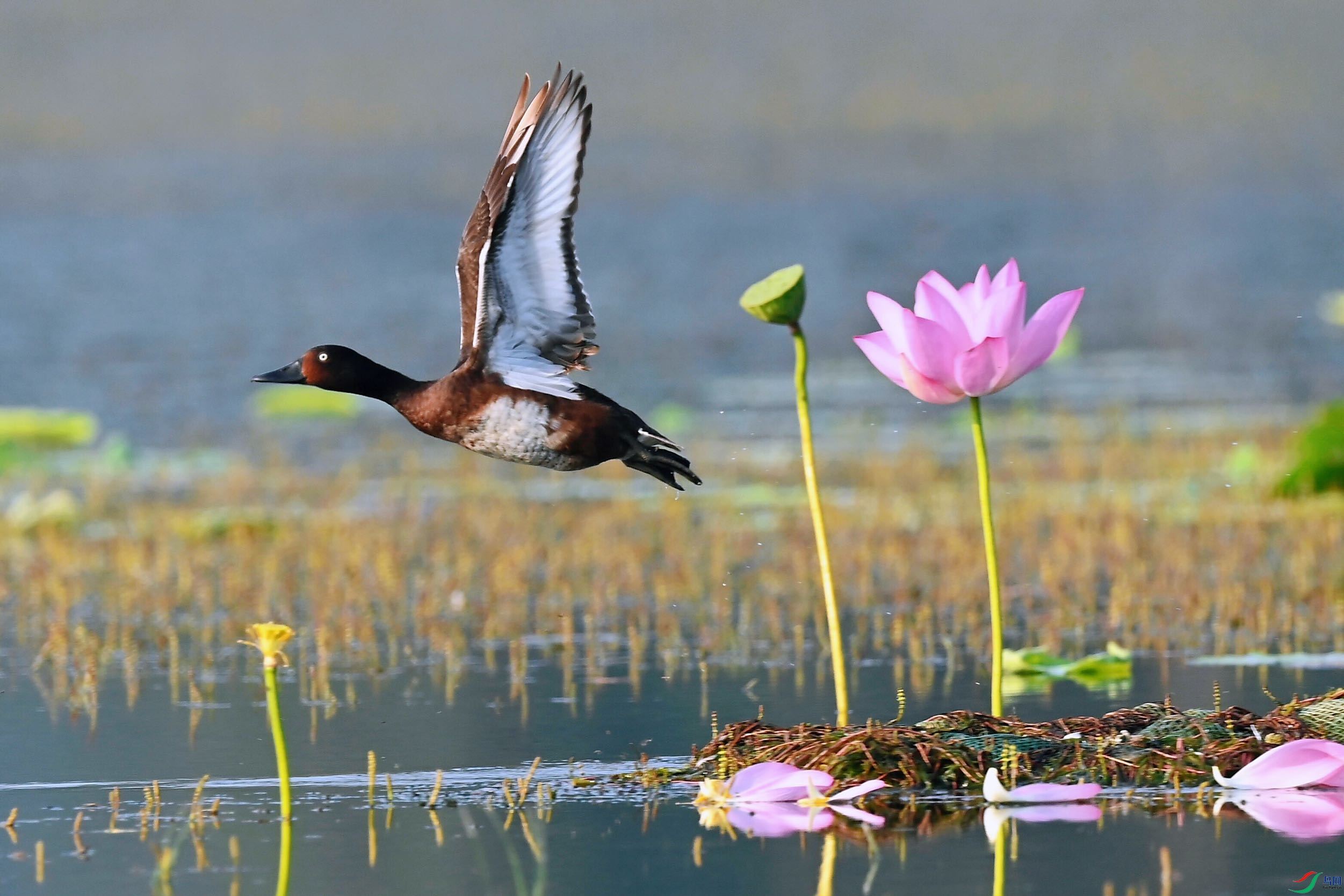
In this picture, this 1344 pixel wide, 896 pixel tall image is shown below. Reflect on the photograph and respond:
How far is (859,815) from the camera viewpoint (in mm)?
6637

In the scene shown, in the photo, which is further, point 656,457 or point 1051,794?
point 656,457

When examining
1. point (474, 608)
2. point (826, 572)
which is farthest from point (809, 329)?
point (826, 572)

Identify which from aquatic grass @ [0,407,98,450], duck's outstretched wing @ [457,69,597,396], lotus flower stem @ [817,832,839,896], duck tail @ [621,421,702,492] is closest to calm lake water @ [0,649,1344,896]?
lotus flower stem @ [817,832,839,896]

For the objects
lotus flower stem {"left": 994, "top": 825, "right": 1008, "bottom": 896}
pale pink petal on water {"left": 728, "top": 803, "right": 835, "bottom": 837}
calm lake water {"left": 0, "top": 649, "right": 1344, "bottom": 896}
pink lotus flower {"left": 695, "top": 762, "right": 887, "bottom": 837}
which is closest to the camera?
lotus flower stem {"left": 994, "top": 825, "right": 1008, "bottom": 896}

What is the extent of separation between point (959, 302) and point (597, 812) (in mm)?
1828

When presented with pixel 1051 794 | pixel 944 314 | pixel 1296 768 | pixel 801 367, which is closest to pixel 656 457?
pixel 801 367

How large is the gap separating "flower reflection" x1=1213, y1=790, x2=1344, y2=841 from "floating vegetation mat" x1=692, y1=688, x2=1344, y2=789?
0.78 feet

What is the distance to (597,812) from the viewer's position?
6.89 m

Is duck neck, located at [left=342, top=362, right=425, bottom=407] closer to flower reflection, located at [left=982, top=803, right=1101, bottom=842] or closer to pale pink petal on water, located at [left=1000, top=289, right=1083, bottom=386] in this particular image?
pale pink petal on water, located at [left=1000, top=289, right=1083, bottom=386]

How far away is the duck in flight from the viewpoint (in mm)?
6922

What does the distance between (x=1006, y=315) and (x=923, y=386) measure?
33 centimetres

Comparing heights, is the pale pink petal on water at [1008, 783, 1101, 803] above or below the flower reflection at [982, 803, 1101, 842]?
above

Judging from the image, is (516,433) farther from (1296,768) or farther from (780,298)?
(1296,768)

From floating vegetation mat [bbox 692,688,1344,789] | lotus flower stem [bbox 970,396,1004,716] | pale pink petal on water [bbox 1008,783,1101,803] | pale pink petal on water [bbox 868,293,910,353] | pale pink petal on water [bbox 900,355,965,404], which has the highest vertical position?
pale pink petal on water [bbox 868,293,910,353]
